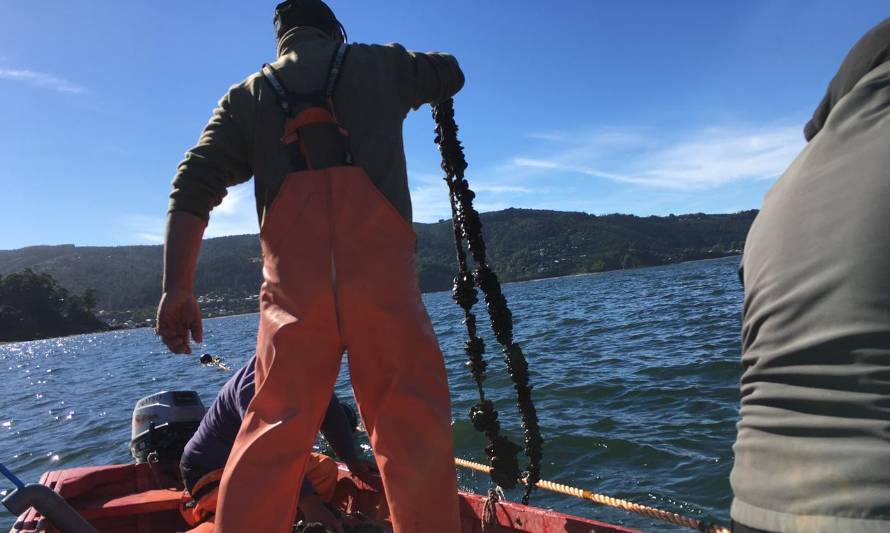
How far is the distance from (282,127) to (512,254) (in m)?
131

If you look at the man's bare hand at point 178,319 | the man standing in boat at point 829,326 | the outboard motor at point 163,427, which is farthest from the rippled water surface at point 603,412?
the man standing in boat at point 829,326

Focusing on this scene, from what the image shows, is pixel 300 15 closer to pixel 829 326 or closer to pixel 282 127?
pixel 282 127

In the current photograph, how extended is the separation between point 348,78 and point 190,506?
2936 millimetres

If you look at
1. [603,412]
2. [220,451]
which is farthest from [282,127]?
[603,412]

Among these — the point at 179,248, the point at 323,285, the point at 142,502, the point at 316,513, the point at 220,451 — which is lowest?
the point at 142,502

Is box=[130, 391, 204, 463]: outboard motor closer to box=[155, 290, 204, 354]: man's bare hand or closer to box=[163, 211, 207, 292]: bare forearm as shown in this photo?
box=[155, 290, 204, 354]: man's bare hand

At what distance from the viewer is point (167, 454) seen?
207 inches

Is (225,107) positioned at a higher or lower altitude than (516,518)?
higher

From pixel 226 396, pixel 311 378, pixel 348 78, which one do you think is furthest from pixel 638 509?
pixel 348 78

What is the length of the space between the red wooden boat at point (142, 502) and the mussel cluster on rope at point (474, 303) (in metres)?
0.64

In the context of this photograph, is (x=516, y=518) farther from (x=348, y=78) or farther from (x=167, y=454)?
(x=167, y=454)

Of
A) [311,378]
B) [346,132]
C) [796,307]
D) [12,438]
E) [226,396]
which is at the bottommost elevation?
[12,438]

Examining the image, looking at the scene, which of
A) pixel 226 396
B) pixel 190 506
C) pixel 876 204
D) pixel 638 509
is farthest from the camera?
pixel 190 506

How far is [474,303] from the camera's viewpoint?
2926 millimetres
